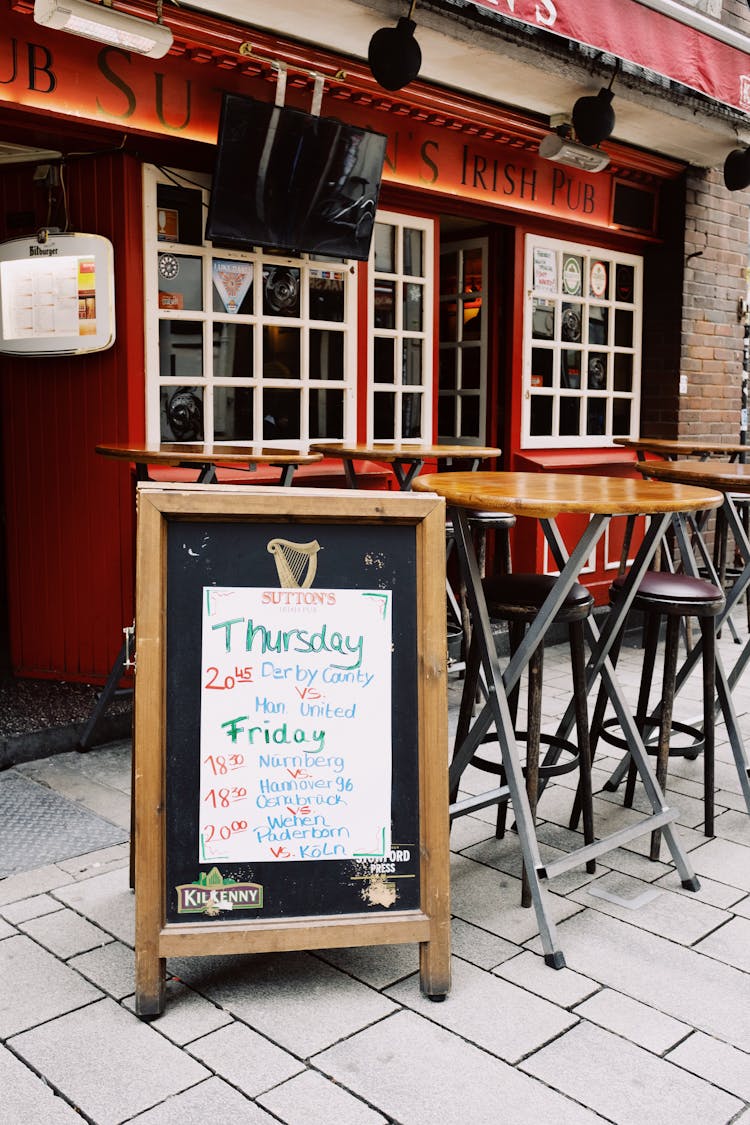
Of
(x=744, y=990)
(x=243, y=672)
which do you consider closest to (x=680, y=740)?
(x=744, y=990)

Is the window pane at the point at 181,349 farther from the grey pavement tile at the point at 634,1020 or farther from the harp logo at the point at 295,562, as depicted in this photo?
the grey pavement tile at the point at 634,1020

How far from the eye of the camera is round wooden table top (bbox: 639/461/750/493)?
12.6 feet

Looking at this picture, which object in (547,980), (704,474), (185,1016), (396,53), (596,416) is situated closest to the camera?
(185,1016)

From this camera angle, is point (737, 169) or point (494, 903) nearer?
point (494, 903)

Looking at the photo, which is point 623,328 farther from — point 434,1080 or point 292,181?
point 434,1080

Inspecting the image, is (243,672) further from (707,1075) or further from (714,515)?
(714,515)

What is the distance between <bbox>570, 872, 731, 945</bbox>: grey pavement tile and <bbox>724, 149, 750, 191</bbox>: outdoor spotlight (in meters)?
5.09

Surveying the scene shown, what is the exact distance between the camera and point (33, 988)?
8.43 ft

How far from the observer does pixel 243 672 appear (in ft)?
8.26

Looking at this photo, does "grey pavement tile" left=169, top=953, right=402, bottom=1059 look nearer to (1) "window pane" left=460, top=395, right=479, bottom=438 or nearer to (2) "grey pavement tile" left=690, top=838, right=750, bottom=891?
(2) "grey pavement tile" left=690, top=838, right=750, bottom=891

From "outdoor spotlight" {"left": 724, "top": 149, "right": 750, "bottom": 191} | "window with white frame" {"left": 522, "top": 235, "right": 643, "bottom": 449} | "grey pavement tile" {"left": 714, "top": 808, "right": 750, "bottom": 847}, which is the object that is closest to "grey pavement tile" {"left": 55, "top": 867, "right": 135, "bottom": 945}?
"grey pavement tile" {"left": 714, "top": 808, "right": 750, "bottom": 847}

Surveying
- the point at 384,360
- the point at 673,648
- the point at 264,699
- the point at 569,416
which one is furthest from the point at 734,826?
the point at 569,416

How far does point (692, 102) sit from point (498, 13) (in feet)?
7.54

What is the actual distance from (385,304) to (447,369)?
1300 millimetres
